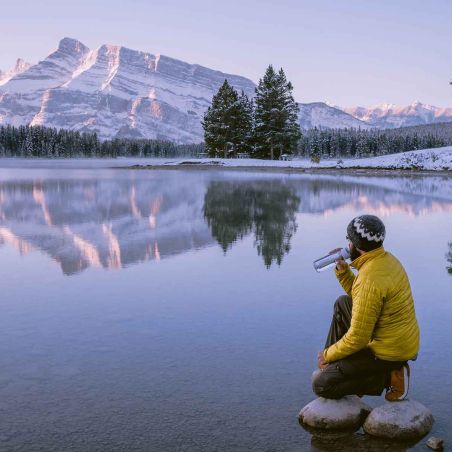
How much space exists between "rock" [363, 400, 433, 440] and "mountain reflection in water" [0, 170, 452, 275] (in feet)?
21.9

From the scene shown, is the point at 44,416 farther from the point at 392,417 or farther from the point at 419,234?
the point at 419,234

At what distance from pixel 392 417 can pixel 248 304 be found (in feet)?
13.1

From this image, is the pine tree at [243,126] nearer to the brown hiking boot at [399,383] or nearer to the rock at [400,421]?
the brown hiking boot at [399,383]

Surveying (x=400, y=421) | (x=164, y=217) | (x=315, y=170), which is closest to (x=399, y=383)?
(x=400, y=421)

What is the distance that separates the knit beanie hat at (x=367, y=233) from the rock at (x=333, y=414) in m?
1.36

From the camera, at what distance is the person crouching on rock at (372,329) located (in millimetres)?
4762

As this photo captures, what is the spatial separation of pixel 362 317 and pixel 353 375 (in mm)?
588

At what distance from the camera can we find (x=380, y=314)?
484 centimetres

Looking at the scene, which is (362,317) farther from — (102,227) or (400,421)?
(102,227)

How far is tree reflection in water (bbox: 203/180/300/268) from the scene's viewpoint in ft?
46.1

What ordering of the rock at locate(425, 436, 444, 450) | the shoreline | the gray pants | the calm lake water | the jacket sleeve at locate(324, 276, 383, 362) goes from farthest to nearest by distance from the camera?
the shoreline < the gray pants < the calm lake water < the jacket sleeve at locate(324, 276, 383, 362) < the rock at locate(425, 436, 444, 450)

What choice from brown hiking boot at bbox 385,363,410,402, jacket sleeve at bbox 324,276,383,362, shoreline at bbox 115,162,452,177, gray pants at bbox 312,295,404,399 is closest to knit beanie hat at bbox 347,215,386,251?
jacket sleeve at bbox 324,276,383,362

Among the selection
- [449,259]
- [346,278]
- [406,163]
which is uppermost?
[406,163]

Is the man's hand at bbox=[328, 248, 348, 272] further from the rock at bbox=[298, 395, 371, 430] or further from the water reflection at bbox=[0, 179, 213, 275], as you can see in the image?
the water reflection at bbox=[0, 179, 213, 275]
